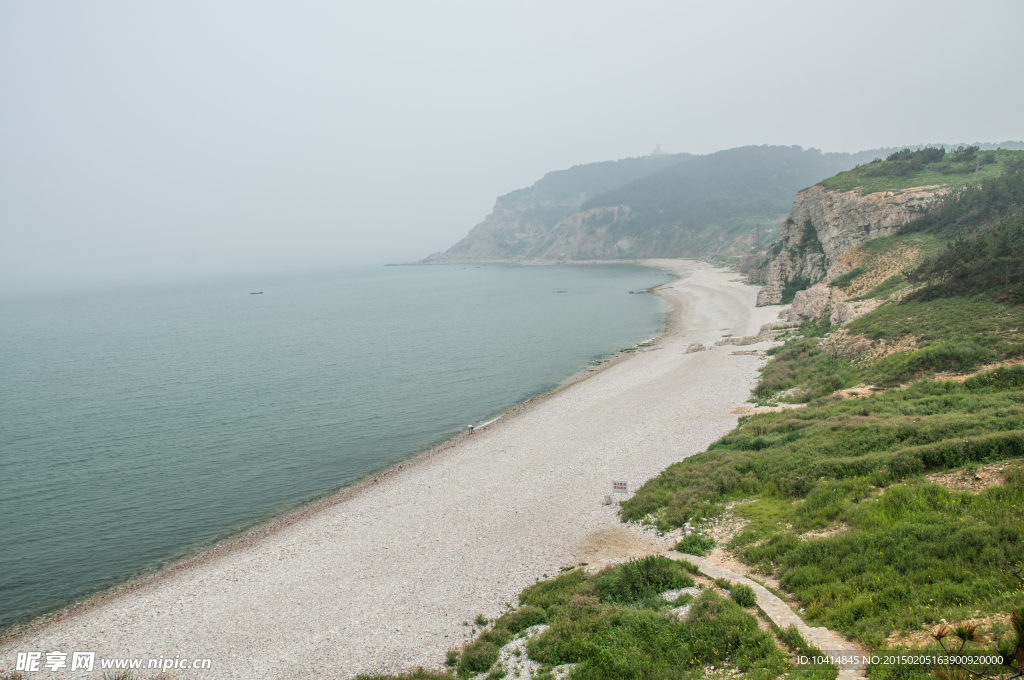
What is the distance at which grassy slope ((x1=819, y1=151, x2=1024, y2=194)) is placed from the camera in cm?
5100

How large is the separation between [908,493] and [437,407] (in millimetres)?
31475

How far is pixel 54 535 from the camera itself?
2317cm

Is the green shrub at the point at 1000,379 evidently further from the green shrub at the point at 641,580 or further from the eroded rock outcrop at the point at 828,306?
the eroded rock outcrop at the point at 828,306

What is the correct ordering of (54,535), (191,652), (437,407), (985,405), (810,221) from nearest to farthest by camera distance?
(191,652)
(985,405)
(54,535)
(437,407)
(810,221)

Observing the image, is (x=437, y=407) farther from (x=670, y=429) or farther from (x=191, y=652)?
(x=191, y=652)

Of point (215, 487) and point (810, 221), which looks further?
point (810, 221)

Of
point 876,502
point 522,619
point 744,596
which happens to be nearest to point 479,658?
point 522,619

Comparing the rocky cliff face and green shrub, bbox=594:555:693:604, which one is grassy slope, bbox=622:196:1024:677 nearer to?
green shrub, bbox=594:555:693:604

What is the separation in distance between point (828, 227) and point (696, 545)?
5407 centimetres

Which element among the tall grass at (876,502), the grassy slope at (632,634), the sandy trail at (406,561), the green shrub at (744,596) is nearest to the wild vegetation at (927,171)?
the sandy trail at (406,561)

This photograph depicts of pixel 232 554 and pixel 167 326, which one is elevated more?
pixel 167 326

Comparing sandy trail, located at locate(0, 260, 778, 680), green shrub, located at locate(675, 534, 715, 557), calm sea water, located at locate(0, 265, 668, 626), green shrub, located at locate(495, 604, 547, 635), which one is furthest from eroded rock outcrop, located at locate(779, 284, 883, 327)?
green shrub, located at locate(495, 604, 547, 635)

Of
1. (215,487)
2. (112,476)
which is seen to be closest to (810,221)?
(215,487)

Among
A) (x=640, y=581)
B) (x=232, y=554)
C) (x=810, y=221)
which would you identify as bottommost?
(x=232, y=554)
